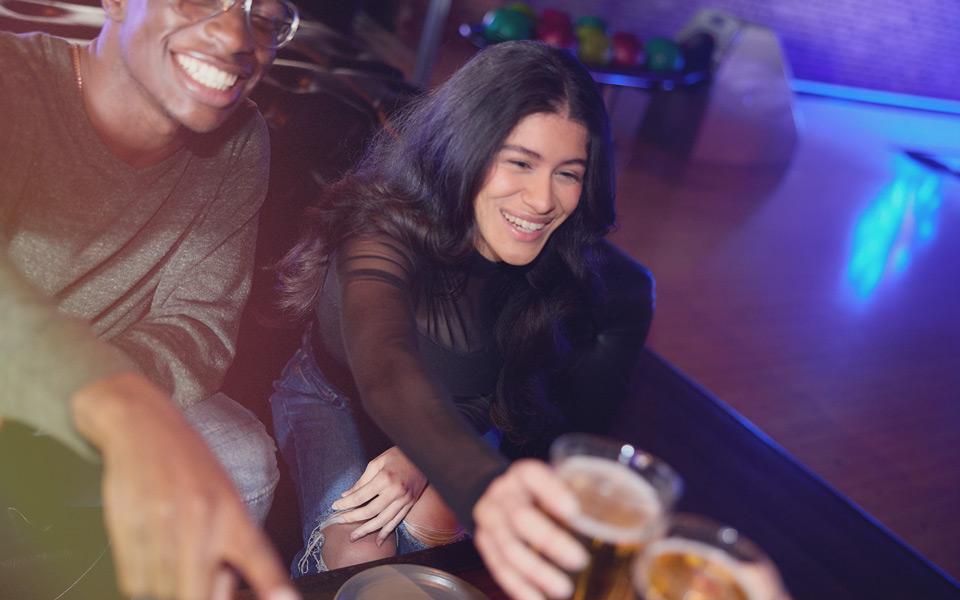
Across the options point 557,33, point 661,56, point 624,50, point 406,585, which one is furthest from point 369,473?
point 661,56

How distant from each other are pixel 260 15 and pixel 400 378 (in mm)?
499

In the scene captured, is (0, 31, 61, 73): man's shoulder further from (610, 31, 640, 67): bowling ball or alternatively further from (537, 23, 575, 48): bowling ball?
(610, 31, 640, 67): bowling ball

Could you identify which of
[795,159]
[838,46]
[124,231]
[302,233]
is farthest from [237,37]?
[838,46]

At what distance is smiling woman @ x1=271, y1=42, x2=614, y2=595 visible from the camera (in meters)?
1.31

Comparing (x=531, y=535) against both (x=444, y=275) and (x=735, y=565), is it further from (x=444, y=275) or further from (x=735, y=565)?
(x=444, y=275)

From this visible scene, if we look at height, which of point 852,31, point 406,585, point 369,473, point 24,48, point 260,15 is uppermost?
point 852,31

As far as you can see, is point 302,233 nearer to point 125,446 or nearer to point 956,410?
point 125,446

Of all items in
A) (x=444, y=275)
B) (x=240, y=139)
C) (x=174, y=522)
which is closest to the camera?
(x=174, y=522)

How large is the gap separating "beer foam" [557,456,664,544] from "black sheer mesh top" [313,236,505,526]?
109 mm

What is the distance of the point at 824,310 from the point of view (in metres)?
3.71

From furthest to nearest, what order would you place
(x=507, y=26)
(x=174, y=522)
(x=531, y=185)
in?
(x=507, y=26) < (x=531, y=185) < (x=174, y=522)

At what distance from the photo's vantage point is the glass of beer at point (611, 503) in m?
0.69

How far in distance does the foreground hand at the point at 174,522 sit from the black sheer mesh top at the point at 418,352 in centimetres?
26

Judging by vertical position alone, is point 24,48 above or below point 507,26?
below
